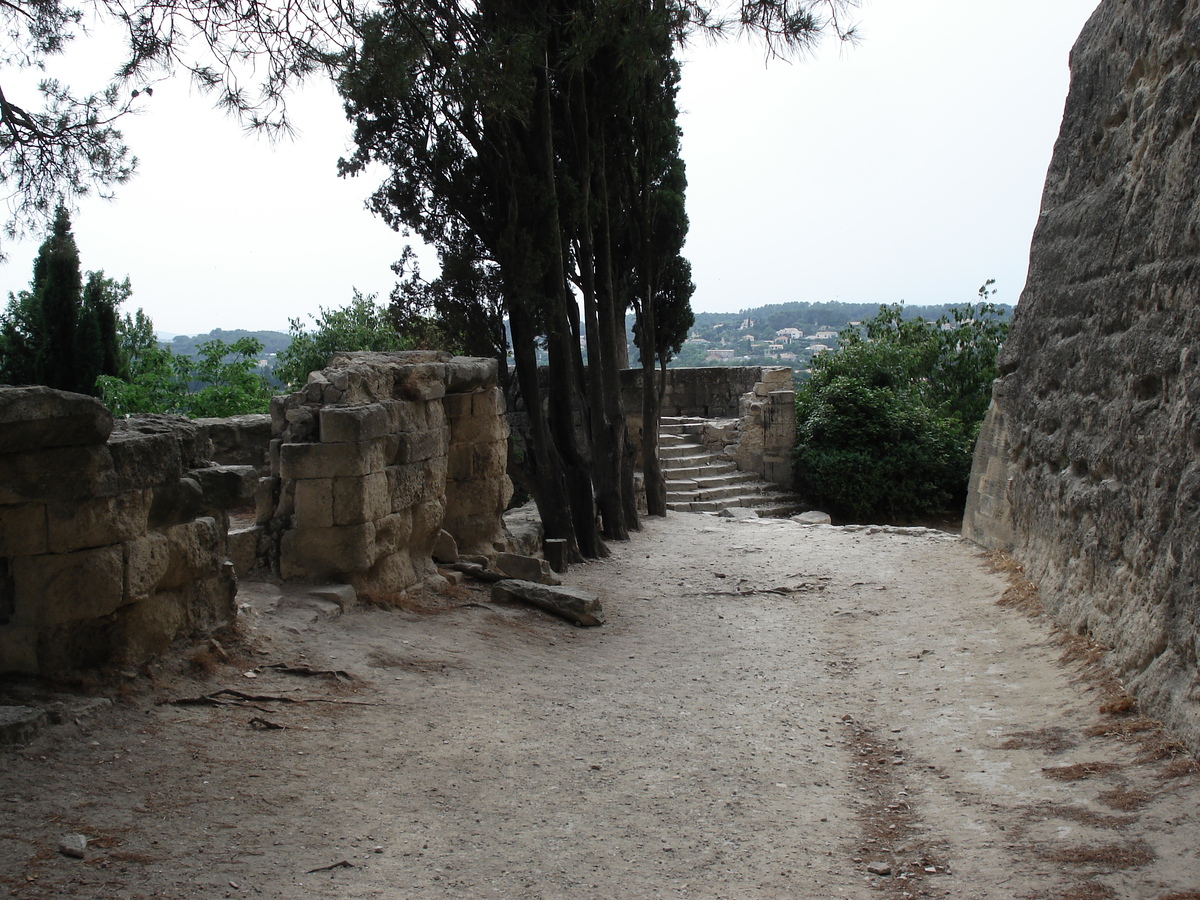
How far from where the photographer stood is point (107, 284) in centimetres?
1955

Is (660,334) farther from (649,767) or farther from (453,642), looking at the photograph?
(649,767)

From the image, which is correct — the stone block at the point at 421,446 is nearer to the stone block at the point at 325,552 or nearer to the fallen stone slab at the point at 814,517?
the stone block at the point at 325,552

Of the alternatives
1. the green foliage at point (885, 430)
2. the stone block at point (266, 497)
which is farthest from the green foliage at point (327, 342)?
the stone block at point (266, 497)

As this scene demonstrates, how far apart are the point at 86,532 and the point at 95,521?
0.19 feet

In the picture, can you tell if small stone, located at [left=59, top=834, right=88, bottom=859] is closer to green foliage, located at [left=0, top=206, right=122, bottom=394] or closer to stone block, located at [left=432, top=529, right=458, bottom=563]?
stone block, located at [left=432, top=529, right=458, bottom=563]

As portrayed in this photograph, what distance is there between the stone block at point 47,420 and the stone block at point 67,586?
489 millimetres

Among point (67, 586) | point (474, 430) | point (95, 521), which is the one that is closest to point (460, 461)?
point (474, 430)

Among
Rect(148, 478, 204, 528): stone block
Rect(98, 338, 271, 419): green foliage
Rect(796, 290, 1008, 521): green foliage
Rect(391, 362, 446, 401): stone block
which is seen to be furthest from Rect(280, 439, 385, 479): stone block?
Rect(796, 290, 1008, 521): green foliage

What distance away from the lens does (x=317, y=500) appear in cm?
647

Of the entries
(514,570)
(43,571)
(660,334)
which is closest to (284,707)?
(43,571)

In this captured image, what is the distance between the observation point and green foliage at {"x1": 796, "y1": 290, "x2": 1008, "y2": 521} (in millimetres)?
17438

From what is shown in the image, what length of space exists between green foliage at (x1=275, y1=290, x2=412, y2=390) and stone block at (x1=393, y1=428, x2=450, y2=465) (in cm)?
1199

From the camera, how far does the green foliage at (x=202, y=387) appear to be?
13.8m

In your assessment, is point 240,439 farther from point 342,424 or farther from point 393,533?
point 342,424
